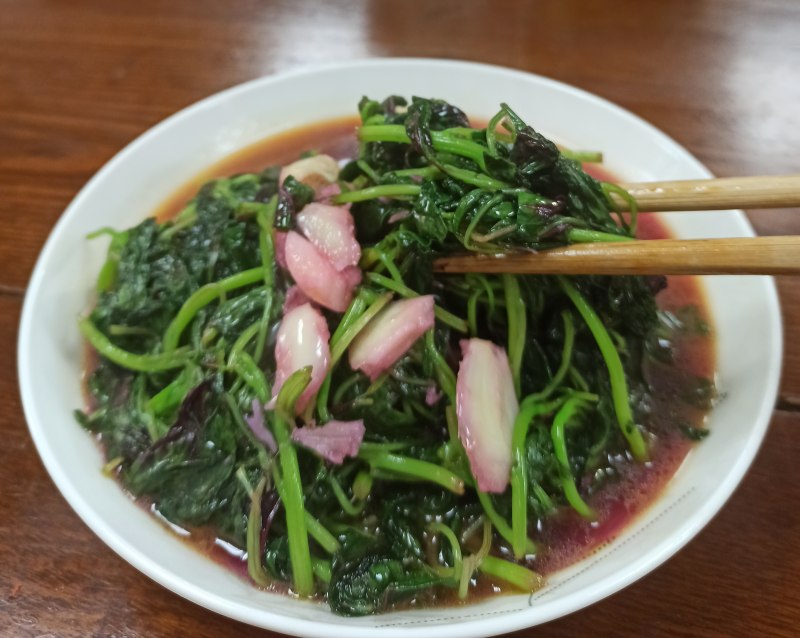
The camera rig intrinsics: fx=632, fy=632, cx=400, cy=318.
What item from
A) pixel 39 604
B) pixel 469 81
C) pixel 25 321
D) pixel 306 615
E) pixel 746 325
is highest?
pixel 469 81

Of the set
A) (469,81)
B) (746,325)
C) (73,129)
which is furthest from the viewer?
(73,129)

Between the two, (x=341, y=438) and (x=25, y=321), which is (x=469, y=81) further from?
(x=25, y=321)

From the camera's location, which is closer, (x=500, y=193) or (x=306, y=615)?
(x=306, y=615)

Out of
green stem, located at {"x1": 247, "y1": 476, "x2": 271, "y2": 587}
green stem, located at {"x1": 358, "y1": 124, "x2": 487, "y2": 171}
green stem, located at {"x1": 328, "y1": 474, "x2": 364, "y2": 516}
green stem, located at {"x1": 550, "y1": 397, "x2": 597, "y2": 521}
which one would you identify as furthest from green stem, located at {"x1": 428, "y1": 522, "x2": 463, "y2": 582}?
green stem, located at {"x1": 358, "y1": 124, "x2": 487, "y2": 171}

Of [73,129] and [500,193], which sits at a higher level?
[500,193]

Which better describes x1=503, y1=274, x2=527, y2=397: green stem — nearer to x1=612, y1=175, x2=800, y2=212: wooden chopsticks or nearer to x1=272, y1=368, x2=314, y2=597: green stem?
x1=612, y1=175, x2=800, y2=212: wooden chopsticks

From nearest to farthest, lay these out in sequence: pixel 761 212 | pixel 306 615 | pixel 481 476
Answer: pixel 306 615 → pixel 481 476 → pixel 761 212

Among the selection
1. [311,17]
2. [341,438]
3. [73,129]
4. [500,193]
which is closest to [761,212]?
[500,193]

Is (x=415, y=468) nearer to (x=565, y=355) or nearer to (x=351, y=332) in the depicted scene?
(x=351, y=332)
